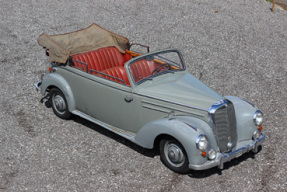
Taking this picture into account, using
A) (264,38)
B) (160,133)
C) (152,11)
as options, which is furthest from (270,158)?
(152,11)

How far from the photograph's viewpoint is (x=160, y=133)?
684cm

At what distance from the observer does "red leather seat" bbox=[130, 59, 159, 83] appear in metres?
7.50

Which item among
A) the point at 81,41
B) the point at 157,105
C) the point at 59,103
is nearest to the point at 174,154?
the point at 157,105

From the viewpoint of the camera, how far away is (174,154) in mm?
6824

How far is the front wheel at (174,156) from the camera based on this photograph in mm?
6742

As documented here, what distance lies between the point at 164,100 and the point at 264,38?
753 centimetres

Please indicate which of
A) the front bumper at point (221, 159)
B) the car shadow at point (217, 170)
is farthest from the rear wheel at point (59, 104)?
the front bumper at point (221, 159)

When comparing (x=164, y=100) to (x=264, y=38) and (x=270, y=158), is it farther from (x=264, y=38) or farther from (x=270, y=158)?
(x=264, y=38)

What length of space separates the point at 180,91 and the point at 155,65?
1.05m

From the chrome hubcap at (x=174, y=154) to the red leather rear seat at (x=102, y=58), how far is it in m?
2.74

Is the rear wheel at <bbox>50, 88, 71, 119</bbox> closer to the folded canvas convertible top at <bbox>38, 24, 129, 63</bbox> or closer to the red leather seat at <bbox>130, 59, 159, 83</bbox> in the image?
the folded canvas convertible top at <bbox>38, 24, 129, 63</bbox>

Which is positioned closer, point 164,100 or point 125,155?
point 164,100

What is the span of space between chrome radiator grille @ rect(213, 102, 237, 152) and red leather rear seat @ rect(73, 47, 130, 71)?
310 cm

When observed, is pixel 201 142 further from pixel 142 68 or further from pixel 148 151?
pixel 142 68
